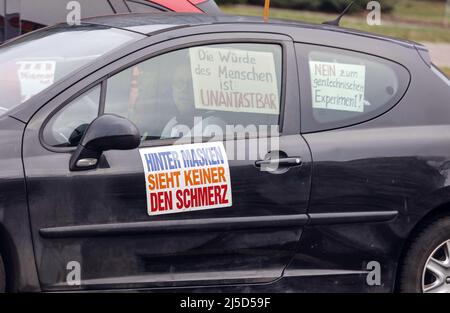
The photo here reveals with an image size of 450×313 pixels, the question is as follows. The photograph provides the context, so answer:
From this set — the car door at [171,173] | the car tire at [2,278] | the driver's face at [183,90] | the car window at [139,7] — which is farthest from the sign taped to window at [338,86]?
the car window at [139,7]

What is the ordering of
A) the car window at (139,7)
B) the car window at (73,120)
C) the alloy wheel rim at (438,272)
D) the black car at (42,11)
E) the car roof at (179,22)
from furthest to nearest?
the car window at (139,7) < the black car at (42,11) < the alloy wheel rim at (438,272) < the car roof at (179,22) < the car window at (73,120)

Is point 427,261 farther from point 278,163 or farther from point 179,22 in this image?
point 179,22

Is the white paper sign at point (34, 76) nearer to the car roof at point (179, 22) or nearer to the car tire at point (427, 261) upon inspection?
the car roof at point (179, 22)

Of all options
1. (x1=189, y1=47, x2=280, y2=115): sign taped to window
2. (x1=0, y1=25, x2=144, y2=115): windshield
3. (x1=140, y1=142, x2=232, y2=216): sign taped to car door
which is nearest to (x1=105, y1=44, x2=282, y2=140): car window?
(x1=189, y1=47, x2=280, y2=115): sign taped to window

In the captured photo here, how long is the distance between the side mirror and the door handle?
64 cm

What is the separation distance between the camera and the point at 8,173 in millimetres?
4348

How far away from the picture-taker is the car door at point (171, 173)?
4.48 metres

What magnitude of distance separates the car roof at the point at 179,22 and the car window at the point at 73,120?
474 millimetres

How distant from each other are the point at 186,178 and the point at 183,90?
0.46m

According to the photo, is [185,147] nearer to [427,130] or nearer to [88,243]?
[88,243]

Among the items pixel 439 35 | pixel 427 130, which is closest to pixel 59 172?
pixel 427 130

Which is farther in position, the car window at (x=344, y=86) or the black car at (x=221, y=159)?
the car window at (x=344, y=86)

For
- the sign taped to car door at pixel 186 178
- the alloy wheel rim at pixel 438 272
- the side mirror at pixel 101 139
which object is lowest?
the alloy wheel rim at pixel 438 272

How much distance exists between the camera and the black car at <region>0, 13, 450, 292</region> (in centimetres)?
448
